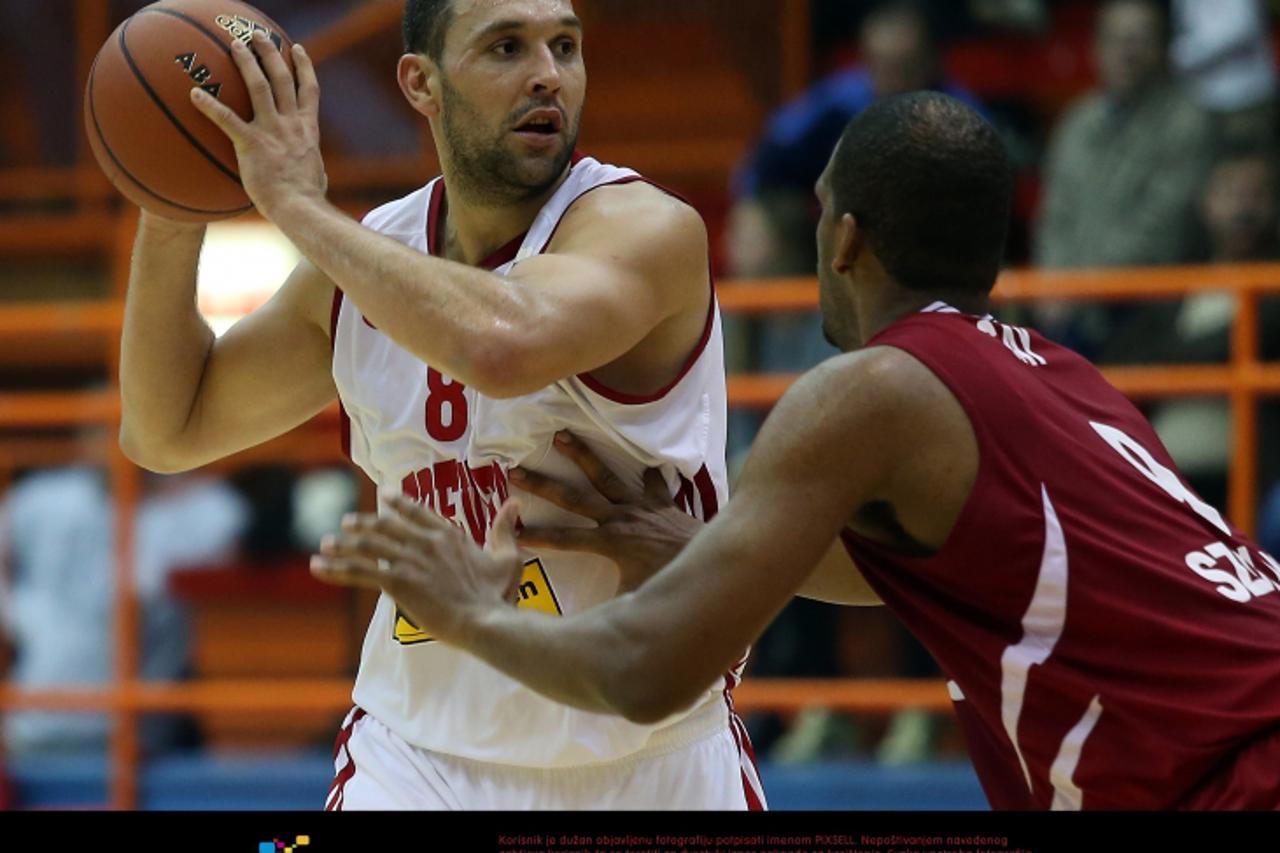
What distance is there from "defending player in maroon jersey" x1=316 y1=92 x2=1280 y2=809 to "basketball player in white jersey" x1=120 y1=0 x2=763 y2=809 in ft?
1.76

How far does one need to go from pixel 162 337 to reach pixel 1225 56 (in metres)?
4.90

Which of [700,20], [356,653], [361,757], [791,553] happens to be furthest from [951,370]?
[700,20]

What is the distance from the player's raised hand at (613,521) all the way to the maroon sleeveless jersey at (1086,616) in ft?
1.89

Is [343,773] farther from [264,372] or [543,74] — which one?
[543,74]

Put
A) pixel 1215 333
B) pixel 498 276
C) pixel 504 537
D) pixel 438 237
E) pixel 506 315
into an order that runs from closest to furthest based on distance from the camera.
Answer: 1. pixel 504 537
2. pixel 506 315
3. pixel 498 276
4. pixel 438 237
5. pixel 1215 333

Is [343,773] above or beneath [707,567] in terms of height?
beneath

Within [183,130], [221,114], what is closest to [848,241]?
[221,114]

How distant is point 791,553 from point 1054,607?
39 centimetres

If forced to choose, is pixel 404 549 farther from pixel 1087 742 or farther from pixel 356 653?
pixel 356 653

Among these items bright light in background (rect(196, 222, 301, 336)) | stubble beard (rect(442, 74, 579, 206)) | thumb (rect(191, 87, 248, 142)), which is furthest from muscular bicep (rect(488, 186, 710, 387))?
bright light in background (rect(196, 222, 301, 336))

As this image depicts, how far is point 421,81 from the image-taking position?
373 cm

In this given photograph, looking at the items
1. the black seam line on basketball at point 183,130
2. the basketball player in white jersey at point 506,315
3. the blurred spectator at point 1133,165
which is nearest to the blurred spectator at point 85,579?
the blurred spectator at point 1133,165

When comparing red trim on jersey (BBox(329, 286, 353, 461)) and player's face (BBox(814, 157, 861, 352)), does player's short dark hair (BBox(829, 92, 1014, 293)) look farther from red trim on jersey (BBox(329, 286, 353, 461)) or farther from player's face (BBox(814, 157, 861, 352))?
red trim on jersey (BBox(329, 286, 353, 461))

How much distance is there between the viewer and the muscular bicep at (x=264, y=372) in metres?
3.82
